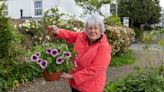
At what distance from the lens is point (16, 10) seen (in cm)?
2670

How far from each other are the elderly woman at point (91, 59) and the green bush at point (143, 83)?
2392mm

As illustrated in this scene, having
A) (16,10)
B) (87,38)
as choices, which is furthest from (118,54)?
(16,10)

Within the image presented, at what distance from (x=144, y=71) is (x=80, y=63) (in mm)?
3239

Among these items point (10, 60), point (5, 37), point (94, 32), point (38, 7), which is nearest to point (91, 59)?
point (94, 32)

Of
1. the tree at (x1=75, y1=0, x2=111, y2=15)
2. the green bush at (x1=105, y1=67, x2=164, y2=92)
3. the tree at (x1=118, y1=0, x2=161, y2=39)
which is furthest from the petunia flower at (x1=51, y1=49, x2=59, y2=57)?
the tree at (x1=118, y1=0, x2=161, y2=39)

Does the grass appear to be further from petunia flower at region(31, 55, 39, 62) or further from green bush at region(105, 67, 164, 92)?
petunia flower at region(31, 55, 39, 62)

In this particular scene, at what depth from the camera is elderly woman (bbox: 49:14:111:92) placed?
157 inches

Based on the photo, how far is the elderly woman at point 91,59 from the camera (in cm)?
399

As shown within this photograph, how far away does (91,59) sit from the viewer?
13.1 feet

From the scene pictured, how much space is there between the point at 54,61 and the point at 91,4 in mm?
18504

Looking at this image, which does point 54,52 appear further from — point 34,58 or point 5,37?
point 5,37

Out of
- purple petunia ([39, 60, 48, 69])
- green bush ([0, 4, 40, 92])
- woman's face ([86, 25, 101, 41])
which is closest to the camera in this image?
purple petunia ([39, 60, 48, 69])

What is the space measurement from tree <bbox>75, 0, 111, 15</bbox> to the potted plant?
17363 mm

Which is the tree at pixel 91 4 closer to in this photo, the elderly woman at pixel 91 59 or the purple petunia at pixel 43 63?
the elderly woman at pixel 91 59
